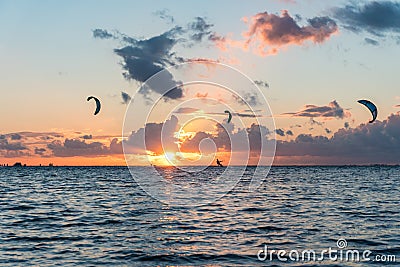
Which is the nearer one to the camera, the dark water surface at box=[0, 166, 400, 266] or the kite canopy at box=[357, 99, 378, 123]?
the dark water surface at box=[0, 166, 400, 266]

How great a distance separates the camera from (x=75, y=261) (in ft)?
73.6

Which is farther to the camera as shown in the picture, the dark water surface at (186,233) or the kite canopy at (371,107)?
the kite canopy at (371,107)

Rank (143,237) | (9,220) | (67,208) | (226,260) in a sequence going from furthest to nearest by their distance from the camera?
(67,208) → (9,220) → (143,237) → (226,260)

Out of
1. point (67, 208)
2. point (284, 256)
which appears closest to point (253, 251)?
point (284, 256)

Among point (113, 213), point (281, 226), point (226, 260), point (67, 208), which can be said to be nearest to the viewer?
point (226, 260)

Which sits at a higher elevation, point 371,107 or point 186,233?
point 371,107

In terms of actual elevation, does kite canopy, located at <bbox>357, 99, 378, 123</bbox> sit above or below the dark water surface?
above

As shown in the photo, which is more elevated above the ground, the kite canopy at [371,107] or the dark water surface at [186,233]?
the kite canopy at [371,107]

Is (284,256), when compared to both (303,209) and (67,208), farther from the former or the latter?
(67,208)

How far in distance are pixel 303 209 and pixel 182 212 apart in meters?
11.3

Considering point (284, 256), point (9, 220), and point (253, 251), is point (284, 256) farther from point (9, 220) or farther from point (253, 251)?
point (9, 220)

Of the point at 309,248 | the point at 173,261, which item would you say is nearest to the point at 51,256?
the point at 173,261

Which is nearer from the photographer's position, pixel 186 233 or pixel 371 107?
pixel 186 233

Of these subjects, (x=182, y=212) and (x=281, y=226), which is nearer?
(x=281, y=226)
